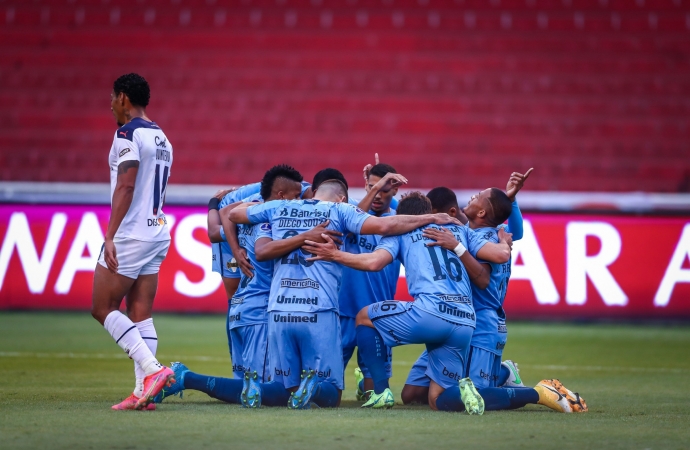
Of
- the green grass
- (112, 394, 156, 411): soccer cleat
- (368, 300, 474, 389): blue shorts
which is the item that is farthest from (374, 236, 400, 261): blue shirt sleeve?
(112, 394, 156, 411): soccer cleat

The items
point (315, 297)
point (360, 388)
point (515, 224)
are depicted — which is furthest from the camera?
point (515, 224)

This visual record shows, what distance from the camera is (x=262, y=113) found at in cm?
1538

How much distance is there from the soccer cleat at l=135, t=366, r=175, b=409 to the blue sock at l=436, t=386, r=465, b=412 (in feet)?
5.10

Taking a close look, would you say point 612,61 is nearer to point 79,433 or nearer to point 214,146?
point 214,146

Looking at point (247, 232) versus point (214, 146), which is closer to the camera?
point (247, 232)

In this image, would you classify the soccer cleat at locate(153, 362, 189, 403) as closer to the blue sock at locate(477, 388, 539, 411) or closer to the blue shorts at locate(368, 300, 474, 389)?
the blue shorts at locate(368, 300, 474, 389)

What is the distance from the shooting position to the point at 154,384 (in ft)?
17.5

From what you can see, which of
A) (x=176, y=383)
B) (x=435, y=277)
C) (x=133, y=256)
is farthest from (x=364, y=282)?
(x=133, y=256)

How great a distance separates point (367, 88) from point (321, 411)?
10.6m

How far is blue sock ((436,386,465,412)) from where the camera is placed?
566 centimetres

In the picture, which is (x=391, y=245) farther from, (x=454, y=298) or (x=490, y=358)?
(x=490, y=358)

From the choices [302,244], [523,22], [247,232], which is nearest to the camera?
[302,244]

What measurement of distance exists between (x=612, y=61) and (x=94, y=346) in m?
9.83

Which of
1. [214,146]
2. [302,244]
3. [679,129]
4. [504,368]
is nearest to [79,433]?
[302,244]
